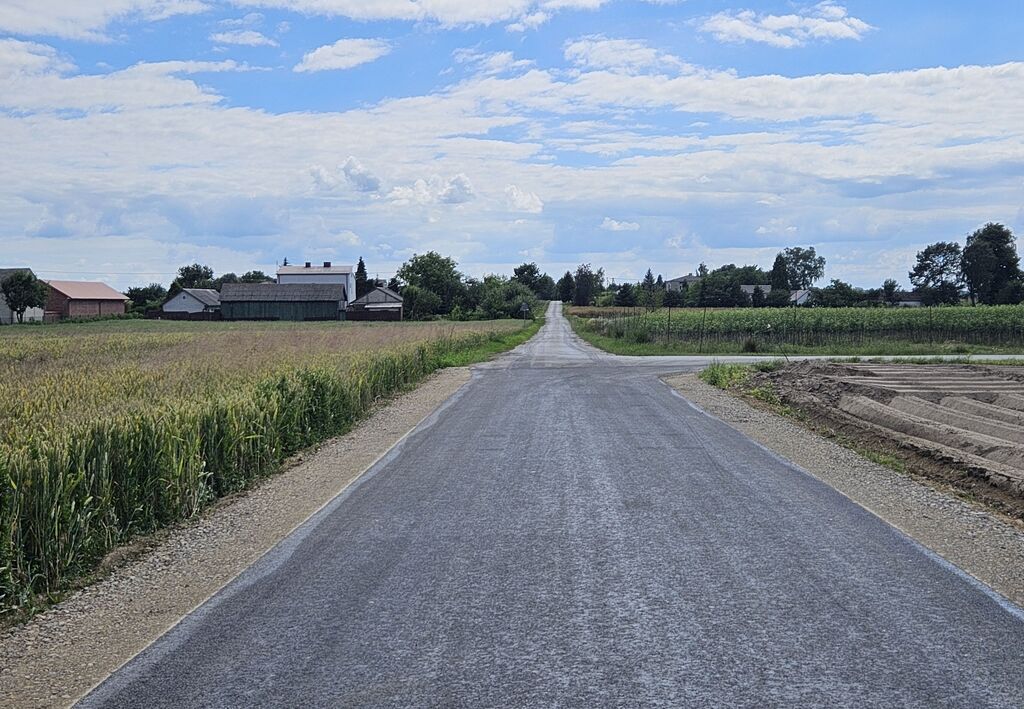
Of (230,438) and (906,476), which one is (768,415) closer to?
(906,476)

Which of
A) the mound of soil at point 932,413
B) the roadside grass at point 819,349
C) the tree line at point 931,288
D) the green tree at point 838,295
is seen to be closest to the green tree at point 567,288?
the tree line at point 931,288

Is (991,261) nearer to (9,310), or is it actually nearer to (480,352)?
(480,352)

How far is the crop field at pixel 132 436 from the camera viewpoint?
23.2ft

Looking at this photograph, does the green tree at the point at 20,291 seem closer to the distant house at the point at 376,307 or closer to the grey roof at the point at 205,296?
the grey roof at the point at 205,296

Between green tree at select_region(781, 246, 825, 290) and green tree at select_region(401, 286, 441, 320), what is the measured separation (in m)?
71.6

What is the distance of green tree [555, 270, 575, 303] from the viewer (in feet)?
613

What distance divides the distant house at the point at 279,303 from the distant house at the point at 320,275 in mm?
15139

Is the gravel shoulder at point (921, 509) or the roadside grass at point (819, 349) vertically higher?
the roadside grass at point (819, 349)

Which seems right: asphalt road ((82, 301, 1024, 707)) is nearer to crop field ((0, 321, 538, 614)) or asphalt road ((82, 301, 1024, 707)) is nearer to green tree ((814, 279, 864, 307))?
crop field ((0, 321, 538, 614))

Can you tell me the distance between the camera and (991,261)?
94.9 metres

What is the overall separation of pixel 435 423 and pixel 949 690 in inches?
489

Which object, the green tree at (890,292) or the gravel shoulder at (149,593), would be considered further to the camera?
the green tree at (890,292)

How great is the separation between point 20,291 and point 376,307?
134 feet

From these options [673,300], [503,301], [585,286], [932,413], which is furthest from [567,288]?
[932,413]
